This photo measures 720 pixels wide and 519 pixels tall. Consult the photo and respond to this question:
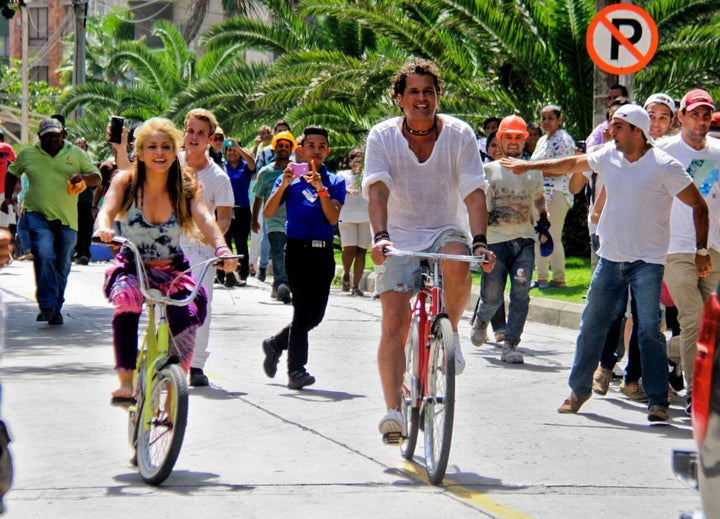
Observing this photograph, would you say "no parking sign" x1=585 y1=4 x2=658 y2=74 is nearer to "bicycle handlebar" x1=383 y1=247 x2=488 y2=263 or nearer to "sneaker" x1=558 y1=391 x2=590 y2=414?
"sneaker" x1=558 y1=391 x2=590 y2=414

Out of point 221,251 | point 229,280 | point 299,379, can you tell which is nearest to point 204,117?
point 299,379

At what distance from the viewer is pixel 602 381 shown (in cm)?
977

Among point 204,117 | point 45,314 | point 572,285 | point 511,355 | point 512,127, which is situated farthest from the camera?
point 572,285

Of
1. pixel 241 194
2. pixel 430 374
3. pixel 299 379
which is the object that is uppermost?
pixel 241 194

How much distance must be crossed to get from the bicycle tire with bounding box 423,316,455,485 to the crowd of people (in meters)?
0.22

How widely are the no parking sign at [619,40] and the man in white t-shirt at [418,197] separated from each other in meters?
6.05

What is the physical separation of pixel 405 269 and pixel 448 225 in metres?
0.31

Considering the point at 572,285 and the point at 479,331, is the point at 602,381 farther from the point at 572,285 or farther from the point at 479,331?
the point at 572,285

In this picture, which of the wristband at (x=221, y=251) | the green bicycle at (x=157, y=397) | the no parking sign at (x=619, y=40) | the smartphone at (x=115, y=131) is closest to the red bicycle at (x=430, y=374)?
the wristband at (x=221, y=251)

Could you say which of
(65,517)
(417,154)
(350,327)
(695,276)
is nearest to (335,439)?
(417,154)

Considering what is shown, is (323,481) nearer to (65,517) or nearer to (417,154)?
(65,517)

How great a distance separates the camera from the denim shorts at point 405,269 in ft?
23.5

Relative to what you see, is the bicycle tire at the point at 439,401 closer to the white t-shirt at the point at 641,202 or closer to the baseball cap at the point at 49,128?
the white t-shirt at the point at 641,202

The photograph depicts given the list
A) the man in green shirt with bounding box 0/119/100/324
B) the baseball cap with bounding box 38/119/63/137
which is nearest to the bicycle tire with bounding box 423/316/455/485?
the man in green shirt with bounding box 0/119/100/324
